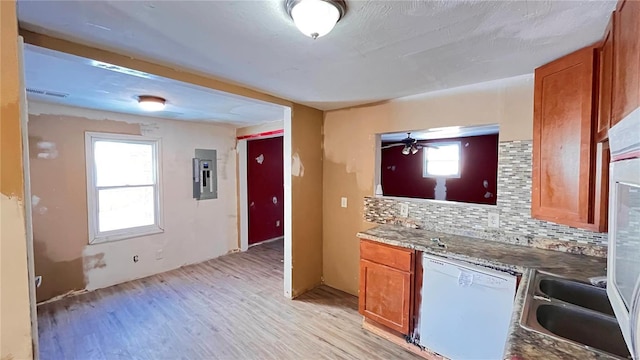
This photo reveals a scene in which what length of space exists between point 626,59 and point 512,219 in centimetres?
142

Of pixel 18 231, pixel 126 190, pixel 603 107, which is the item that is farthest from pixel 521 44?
pixel 126 190

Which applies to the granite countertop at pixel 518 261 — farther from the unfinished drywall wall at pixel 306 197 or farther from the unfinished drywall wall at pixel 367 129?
the unfinished drywall wall at pixel 306 197

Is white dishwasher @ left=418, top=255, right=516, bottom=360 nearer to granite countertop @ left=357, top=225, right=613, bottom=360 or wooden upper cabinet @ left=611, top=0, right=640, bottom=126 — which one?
granite countertop @ left=357, top=225, right=613, bottom=360

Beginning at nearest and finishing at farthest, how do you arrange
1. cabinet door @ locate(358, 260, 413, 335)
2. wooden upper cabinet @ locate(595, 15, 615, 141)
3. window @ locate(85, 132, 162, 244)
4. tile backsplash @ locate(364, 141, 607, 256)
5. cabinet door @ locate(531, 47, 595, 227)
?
wooden upper cabinet @ locate(595, 15, 615, 141) → cabinet door @ locate(531, 47, 595, 227) → tile backsplash @ locate(364, 141, 607, 256) → cabinet door @ locate(358, 260, 413, 335) → window @ locate(85, 132, 162, 244)

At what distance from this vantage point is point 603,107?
1405 mm

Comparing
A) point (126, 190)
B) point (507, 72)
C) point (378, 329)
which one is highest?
point (507, 72)

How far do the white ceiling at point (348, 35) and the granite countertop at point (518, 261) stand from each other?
1.29 meters

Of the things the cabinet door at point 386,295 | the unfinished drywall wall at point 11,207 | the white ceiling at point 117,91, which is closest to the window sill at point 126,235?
the white ceiling at point 117,91

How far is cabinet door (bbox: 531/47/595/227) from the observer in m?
1.55

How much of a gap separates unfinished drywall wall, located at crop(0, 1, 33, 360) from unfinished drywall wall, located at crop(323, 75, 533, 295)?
2.62 m

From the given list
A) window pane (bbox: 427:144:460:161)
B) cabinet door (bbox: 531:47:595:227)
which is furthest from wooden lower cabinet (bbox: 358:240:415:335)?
window pane (bbox: 427:144:460:161)

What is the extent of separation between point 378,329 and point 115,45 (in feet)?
9.39

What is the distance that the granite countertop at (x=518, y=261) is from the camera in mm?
964

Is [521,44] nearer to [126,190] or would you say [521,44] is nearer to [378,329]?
[378,329]
